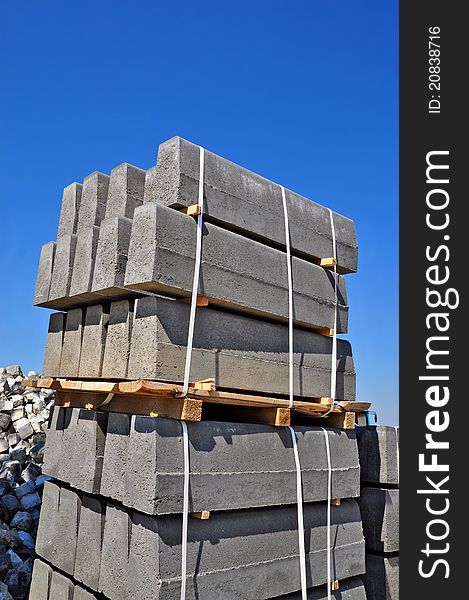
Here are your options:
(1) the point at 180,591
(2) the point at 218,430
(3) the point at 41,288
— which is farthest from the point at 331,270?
(1) the point at 180,591

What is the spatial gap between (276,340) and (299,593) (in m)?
1.74

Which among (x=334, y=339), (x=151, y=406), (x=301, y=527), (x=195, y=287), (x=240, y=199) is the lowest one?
(x=301, y=527)

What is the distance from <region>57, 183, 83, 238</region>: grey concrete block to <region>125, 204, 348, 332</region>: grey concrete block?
1.11 m

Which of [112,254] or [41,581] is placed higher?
[112,254]

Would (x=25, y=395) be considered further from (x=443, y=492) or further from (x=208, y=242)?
(x=443, y=492)

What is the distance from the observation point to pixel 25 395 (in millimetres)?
8523

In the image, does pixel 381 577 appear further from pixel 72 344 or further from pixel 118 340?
pixel 72 344

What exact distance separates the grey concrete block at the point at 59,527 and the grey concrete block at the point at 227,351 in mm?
1232

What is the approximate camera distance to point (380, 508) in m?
4.78

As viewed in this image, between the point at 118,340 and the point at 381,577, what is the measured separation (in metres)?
3.03

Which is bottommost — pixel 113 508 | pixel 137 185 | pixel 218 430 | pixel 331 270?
pixel 113 508

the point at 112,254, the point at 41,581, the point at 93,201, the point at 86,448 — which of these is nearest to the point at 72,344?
the point at 86,448

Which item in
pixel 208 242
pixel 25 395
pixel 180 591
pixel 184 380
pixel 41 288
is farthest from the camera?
pixel 25 395

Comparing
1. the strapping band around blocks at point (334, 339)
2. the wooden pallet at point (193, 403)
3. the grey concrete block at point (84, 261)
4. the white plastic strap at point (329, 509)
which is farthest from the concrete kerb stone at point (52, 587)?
the strapping band around blocks at point (334, 339)
